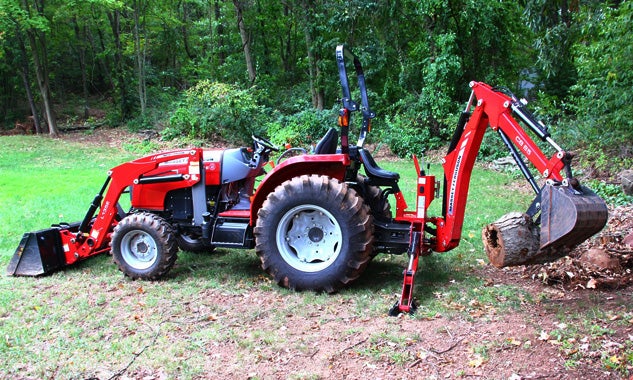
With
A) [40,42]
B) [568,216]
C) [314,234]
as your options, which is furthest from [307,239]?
[40,42]

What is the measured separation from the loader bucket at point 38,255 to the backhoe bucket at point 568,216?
508 cm

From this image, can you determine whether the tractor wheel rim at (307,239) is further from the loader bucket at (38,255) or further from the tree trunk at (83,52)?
the tree trunk at (83,52)

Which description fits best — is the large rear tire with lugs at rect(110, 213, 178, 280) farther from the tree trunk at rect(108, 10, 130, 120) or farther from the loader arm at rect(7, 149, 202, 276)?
the tree trunk at rect(108, 10, 130, 120)

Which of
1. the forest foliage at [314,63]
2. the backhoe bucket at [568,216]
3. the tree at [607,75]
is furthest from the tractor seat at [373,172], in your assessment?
the forest foliage at [314,63]

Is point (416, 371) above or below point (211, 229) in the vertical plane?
below

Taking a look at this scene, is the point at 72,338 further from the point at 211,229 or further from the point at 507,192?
the point at 507,192

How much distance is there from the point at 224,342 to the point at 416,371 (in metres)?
1.52

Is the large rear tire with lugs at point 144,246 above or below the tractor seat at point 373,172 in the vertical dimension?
below

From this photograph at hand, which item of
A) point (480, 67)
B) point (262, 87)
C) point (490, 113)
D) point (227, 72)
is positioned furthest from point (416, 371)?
point (227, 72)

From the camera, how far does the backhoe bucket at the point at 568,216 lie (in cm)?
369

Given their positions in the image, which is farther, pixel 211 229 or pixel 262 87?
Answer: pixel 262 87

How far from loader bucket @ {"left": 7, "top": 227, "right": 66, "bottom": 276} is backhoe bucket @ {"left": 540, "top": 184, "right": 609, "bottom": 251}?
508 cm

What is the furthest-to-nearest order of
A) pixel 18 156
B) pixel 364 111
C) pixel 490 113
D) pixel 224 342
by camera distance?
pixel 18 156, pixel 364 111, pixel 490 113, pixel 224 342

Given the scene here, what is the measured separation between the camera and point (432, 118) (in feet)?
55.8
